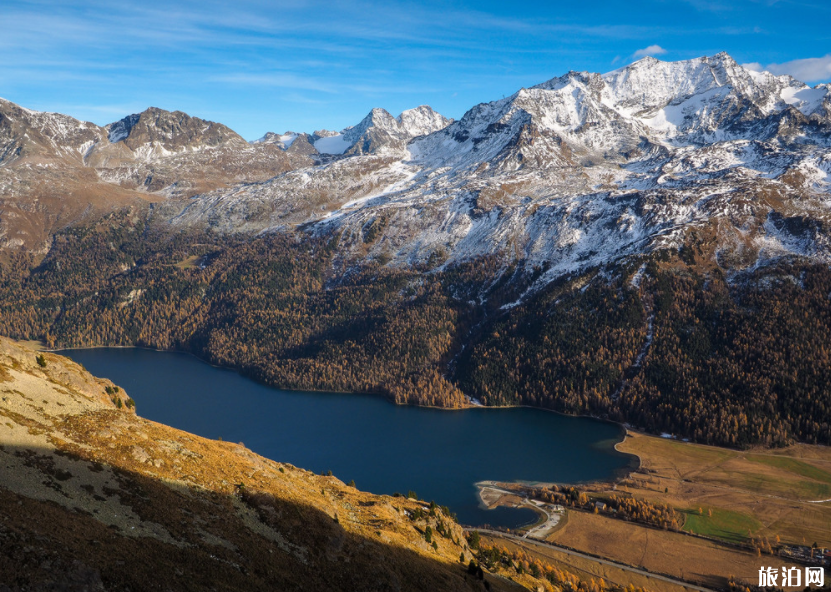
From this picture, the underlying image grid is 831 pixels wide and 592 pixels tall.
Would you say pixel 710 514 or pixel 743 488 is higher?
pixel 743 488

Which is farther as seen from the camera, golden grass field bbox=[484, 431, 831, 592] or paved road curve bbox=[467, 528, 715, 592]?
golden grass field bbox=[484, 431, 831, 592]

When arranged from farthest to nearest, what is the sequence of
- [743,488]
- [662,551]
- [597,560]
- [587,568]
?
[743,488] < [662,551] < [597,560] < [587,568]

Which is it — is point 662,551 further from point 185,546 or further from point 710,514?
point 185,546

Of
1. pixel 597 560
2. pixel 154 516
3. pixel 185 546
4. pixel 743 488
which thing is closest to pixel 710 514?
pixel 743 488

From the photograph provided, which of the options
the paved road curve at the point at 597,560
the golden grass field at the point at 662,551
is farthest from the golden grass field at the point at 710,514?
the paved road curve at the point at 597,560

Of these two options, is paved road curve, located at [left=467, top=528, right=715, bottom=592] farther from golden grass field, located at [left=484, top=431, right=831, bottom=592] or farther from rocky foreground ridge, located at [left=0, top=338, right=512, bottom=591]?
rocky foreground ridge, located at [left=0, top=338, right=512, bottom=591]

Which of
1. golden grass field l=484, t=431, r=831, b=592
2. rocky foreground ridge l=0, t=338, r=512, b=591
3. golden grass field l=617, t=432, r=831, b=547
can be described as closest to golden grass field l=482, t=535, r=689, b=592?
golden grass field l=484, t=431, r=831, b=592

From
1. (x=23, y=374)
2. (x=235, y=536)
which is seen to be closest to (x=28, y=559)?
(x=235, y=536)

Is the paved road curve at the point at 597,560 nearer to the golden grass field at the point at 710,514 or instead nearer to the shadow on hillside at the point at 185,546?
the golden grass field at the point at 710,514

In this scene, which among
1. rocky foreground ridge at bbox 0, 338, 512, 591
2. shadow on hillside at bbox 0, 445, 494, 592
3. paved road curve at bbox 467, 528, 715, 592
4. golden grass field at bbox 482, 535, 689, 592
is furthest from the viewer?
paved road curve at bbox 467, 528, 715, 592
